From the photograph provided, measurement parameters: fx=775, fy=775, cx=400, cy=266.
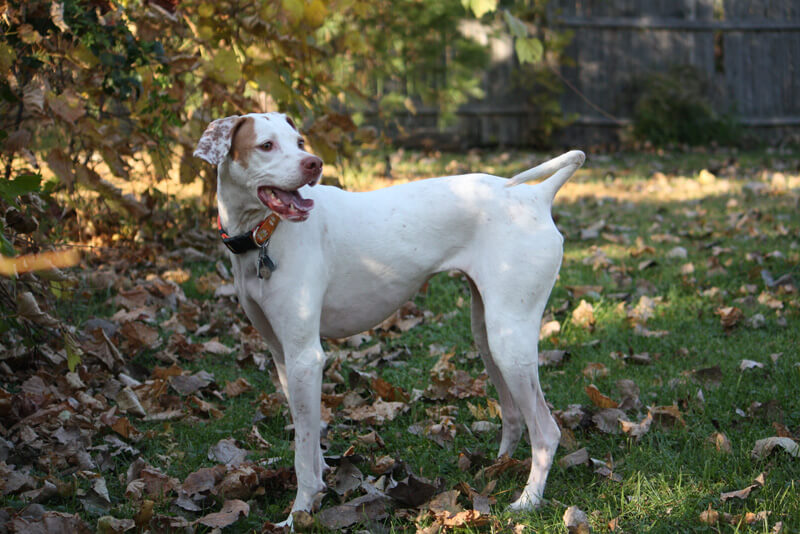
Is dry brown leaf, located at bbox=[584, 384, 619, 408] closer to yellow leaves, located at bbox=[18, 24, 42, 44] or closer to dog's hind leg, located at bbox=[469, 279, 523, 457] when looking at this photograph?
dog's hind leg, located at bbox=[469, 279, 523, 457]

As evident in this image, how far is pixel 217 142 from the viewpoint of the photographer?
9.12 ft

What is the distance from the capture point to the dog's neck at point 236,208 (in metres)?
2.86

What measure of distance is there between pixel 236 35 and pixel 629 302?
3.07 meters

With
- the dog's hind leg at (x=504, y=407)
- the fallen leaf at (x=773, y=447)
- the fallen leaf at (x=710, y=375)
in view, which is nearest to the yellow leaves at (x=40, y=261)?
the dog's hind leg at (x=504, y=407)

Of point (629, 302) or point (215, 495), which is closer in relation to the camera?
point (215, 495)

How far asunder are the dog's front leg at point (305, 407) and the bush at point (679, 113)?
10534 millimetres

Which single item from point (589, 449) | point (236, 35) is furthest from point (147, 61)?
point (589, 449)

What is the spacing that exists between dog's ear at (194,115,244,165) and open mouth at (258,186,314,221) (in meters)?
0.19

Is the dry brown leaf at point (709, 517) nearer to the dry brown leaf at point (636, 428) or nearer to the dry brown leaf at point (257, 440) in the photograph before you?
the dry brown leaf at point (636, 428)

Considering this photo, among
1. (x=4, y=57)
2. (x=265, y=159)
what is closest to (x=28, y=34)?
(x=4, y=57)

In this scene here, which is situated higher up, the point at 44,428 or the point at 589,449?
the point at 44,428

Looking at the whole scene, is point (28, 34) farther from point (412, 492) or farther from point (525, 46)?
point (412, 492)

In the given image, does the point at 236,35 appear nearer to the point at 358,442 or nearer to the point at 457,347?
the point at 457,347

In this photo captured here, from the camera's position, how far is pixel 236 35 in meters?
4.70
